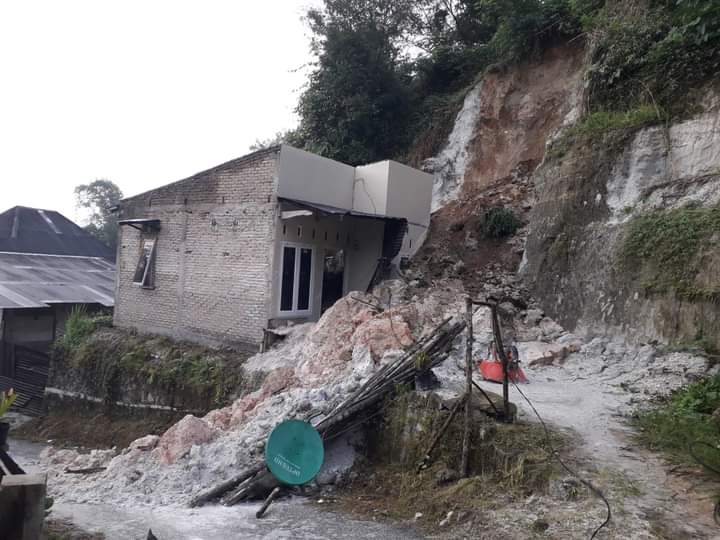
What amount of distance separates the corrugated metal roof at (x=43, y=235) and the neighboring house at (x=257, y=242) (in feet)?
31.8

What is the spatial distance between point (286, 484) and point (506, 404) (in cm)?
295

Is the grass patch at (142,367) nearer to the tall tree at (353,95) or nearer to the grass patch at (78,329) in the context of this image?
the grass patch at (78,329)

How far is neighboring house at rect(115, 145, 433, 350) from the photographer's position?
11.6 meters

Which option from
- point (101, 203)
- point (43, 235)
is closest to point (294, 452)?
point (43, 235)

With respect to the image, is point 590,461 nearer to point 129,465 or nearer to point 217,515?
point 217,515

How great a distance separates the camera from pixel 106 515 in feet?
20.3

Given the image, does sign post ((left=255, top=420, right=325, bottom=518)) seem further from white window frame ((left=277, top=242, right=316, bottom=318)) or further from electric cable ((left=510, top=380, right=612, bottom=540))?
white window frame ((left=277, top=242, right=316, bottom=318))

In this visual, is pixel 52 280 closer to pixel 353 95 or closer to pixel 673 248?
pixel 353 95

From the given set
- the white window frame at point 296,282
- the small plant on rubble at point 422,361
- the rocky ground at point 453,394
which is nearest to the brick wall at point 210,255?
the white window frame at point 296,282

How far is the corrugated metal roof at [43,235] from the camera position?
21453 mm

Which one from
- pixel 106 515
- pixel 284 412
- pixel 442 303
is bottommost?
pixel 106 515

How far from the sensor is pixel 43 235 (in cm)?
2283

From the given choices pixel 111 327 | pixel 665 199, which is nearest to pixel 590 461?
pixel 665 199

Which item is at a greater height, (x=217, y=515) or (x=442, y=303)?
(x=442, y=303)
